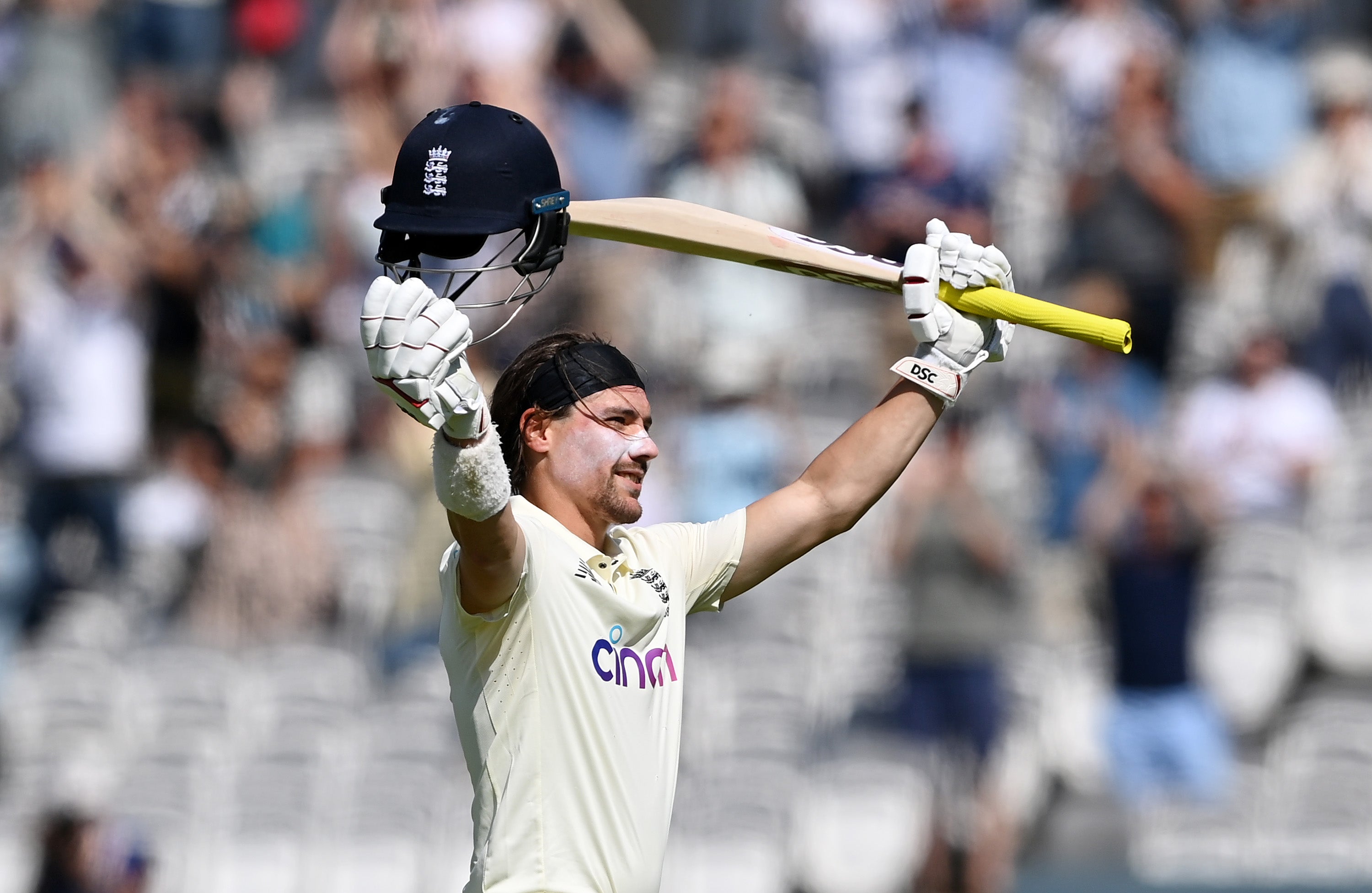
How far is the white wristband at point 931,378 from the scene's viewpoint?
4.46 m

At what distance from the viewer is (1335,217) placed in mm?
10344

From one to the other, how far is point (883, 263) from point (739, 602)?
5.63 meters

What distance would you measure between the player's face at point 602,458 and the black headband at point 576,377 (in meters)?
0.03

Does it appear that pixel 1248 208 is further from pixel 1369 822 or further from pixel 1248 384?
pixel 1369 822

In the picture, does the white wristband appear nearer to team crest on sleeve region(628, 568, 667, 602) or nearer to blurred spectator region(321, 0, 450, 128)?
team crest on sleeve region(628, 568, 667, 602)

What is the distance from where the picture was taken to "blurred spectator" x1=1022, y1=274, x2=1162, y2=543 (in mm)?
9633

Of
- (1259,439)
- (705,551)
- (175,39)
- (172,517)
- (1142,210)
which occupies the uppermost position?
(175,39)

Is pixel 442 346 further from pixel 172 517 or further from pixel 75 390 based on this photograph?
pixel 75 390

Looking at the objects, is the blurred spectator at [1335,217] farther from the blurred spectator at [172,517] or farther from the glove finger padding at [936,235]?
the glove finger padding at [936,235]

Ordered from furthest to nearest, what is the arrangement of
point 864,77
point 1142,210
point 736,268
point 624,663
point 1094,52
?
1. point 864,77
2. point 1094,52
3. point 736,268
4. point 1142,210
5. point 624,663

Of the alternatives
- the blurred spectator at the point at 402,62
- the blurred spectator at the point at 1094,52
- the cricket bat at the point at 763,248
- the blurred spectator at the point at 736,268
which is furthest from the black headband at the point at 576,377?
the blurred spectator at the point at 1094,52

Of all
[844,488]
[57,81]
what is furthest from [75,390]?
[844,488]

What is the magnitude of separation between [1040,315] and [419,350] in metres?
1.54

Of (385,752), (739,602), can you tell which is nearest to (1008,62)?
(739,602)
